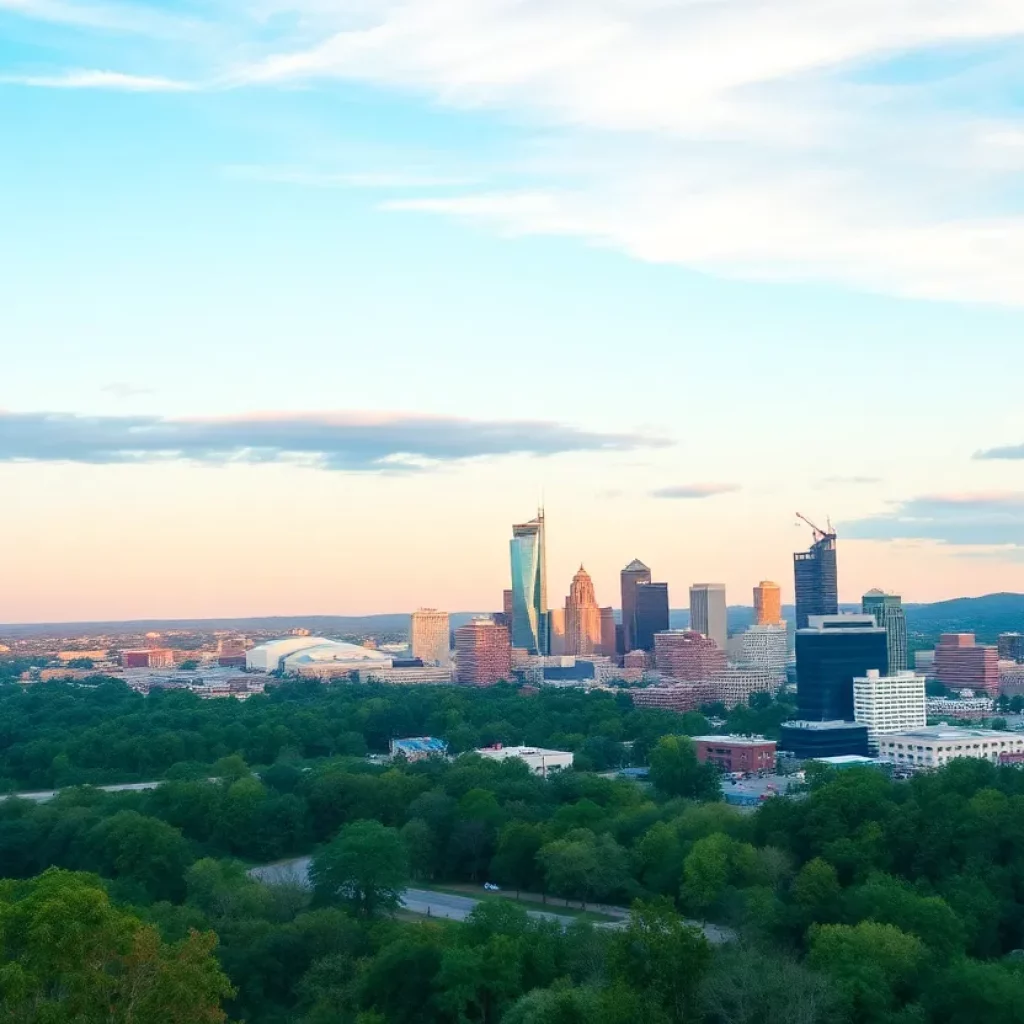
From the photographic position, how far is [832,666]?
331ft

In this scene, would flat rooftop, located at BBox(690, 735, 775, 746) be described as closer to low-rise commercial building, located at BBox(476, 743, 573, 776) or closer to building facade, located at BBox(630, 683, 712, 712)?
low-rise commercial building, located at BBox(476, 743, 573, 776)

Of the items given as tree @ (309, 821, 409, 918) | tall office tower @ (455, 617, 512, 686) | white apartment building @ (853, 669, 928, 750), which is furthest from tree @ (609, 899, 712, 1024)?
tall office tower @ (455, 617, 512, 686)

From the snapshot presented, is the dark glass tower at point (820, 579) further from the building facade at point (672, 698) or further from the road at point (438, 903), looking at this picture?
the road at point (438, 903)

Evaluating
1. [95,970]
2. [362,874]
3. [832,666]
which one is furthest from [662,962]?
[832,666]

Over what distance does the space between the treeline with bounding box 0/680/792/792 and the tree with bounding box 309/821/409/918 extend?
109ft

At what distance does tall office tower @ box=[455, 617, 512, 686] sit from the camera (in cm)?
16950

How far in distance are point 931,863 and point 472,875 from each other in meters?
17.4

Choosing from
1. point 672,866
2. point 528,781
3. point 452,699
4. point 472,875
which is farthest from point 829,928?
point 452,699

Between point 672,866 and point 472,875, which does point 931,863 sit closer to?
point 672,866

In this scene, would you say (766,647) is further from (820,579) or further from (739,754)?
(739,754)

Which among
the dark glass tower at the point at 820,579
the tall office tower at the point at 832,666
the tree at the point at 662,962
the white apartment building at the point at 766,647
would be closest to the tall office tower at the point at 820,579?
the dark glass tower at the point at 820,579

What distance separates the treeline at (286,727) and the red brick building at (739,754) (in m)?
3.67

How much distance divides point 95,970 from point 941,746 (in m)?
70.4

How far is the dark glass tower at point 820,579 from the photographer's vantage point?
6166 inches
